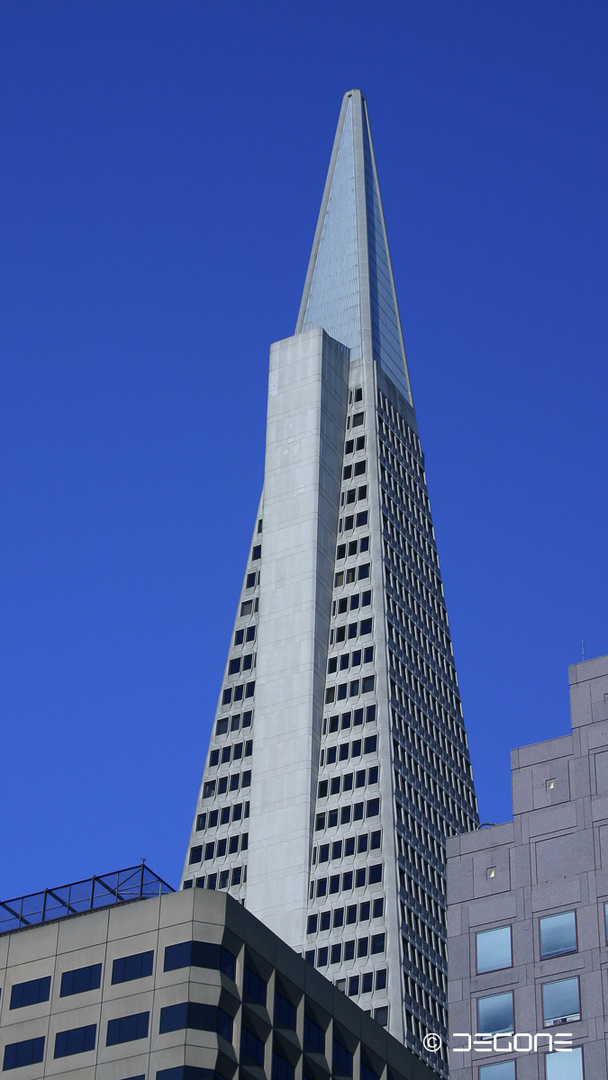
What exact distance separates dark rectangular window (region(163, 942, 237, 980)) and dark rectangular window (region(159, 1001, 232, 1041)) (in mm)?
1577

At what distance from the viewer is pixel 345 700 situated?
512 ft

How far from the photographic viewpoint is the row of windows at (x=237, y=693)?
163m

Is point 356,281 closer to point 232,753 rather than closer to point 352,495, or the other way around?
point 352,495

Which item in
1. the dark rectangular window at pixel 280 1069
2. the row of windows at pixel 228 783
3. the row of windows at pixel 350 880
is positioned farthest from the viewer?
the row of windows at pixel 228 783

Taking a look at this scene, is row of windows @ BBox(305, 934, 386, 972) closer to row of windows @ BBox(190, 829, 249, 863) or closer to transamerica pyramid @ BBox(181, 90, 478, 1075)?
transamerica pyramid @ BBox(181, 90, 478, 1075)

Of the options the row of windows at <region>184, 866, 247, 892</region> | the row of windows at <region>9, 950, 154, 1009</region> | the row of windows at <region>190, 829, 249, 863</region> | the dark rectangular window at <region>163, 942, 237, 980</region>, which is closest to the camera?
the dark rectangular window at <region>163, 942, 237, 980</region>

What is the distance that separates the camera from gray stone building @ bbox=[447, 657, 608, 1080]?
186ft

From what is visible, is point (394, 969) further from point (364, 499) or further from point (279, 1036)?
point (279, 1036)

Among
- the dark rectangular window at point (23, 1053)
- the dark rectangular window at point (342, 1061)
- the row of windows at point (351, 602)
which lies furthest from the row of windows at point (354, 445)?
the dark rectangular window at point (23, 1053)

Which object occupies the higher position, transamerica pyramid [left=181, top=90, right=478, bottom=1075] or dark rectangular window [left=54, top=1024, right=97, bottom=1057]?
transamerica pyramid [left=181, top=90, right=478, bottom=1075]

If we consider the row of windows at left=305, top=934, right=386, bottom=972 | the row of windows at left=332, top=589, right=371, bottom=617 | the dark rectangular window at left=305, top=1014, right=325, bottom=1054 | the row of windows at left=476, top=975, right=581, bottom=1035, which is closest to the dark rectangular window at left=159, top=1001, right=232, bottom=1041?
the dark rectangular window at left=305, top=1014, right=325, bottom=1054

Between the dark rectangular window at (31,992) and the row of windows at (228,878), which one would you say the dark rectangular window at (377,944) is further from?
the dark rectangular window at (31,992)

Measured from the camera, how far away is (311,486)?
16675 centimetres

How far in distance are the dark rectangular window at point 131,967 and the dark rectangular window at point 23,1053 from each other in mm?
4211
